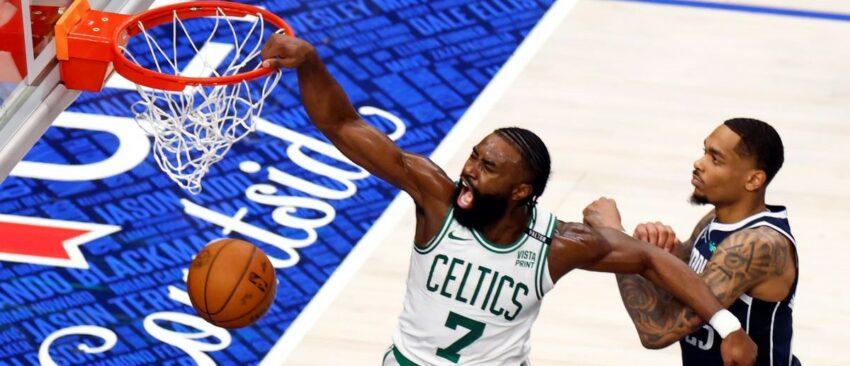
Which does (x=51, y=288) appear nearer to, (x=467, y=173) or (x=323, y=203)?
(x=323, y=203)

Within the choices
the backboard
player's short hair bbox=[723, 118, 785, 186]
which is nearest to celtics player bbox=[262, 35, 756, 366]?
player's short hair bbox=[723, 118, 785, 186]

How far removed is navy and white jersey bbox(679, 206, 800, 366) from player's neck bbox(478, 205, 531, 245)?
0.64 m

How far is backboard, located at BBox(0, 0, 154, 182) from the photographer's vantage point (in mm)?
5273

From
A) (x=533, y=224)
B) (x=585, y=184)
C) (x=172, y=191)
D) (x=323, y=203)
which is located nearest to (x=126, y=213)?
(x=172, y=191)

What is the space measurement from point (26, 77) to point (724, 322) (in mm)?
2386

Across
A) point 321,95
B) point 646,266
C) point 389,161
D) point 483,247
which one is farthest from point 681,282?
point 321,95

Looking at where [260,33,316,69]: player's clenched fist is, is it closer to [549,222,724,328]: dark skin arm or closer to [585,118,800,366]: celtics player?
[549,222,724,328]: dark skin arm

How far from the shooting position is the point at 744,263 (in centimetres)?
500

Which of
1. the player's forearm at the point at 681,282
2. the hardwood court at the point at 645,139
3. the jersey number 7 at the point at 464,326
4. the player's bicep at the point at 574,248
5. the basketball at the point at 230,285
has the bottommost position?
the hardwood court at the point at 645,139

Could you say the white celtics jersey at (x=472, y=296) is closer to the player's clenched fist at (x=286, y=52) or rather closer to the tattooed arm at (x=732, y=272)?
the tattooed arm at (x=732, y=272)

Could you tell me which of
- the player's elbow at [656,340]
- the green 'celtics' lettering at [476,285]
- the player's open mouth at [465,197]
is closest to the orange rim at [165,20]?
the player's open mouth at [465,197]

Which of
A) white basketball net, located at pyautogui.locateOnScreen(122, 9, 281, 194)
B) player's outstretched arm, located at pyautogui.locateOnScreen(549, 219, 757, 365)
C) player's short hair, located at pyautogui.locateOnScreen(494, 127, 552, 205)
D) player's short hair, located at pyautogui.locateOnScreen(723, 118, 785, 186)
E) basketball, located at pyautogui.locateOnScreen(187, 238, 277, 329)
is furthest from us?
white basketball net, located at pyautogui.locateOnScreen(122, 9, 281, 194)

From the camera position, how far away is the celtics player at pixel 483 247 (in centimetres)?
491

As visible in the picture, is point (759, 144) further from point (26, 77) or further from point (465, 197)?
point (26, 77)
